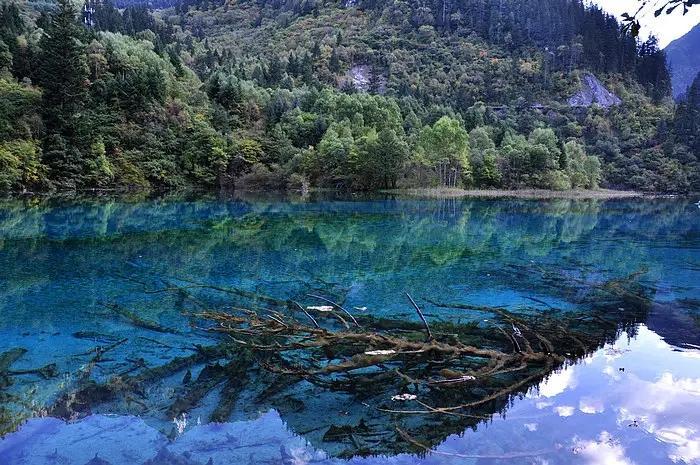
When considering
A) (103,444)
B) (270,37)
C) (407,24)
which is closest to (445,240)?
(103,444)

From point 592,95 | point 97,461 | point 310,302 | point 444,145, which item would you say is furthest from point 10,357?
point 592,95

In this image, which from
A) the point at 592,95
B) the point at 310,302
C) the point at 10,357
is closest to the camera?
the point at 10,357

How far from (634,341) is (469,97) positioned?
111m

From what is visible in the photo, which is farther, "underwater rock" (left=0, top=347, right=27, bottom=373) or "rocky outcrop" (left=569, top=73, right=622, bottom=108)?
"rocky outcrop" (left=569, top=73, right=622, bottom=108)

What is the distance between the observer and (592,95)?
117375 millimetres

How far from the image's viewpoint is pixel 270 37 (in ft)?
532

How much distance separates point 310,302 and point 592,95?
414 ft

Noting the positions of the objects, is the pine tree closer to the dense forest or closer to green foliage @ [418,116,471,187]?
the dense forest

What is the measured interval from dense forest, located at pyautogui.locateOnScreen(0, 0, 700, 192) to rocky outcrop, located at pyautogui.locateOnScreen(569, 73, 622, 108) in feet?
2.93

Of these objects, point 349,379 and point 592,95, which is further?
point 592,95

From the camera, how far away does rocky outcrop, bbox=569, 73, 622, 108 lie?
114 m

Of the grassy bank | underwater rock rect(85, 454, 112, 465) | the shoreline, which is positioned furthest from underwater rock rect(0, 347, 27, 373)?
the grassy bank

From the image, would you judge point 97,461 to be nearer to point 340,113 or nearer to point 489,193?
point 489,193

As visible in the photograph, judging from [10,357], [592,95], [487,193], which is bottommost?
[10,357]
